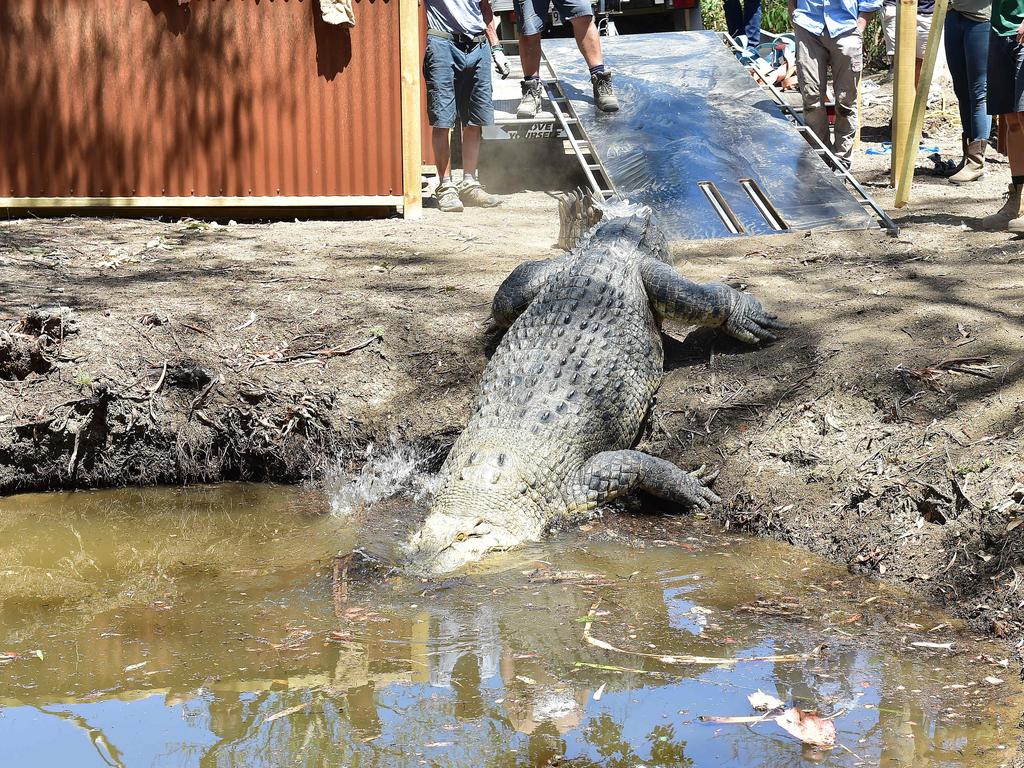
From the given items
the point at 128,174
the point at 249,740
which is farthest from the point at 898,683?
the point at 128,174

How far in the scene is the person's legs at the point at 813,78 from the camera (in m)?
8.73

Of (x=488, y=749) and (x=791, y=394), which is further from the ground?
(x=791, y=394)

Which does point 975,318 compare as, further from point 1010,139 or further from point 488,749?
point 488,749

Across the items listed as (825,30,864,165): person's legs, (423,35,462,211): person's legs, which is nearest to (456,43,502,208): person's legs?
(423,35,462,211): person's legs

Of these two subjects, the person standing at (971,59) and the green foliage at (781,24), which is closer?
the person standing at (971,59)

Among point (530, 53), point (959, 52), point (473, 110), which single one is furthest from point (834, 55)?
point (473, 110)

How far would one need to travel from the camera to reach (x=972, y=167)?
873cm

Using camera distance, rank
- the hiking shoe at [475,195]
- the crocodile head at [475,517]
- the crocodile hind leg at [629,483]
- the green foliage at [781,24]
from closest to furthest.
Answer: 1. the crocodile head at [475,517]
2. the crocodile hind leg at [629,483]
3. the hiking shoe at [475,195]
4. the green foliage at [781,24]

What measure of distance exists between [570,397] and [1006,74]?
3.92m

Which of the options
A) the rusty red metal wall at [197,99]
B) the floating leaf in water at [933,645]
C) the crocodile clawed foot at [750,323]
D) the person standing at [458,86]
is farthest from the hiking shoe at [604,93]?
the floating leaf in water at [933,645]

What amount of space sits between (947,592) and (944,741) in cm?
96

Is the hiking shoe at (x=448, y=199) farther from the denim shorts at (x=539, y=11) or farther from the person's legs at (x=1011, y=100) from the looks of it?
the person's legs at (x=1011, y=100)

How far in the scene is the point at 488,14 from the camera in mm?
9359

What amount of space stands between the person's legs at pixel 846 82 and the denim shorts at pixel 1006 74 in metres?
1.90
